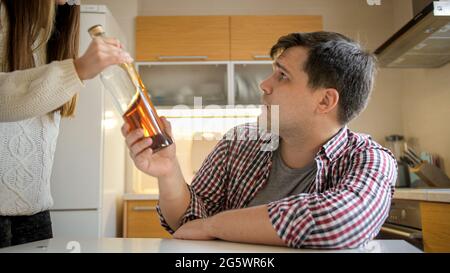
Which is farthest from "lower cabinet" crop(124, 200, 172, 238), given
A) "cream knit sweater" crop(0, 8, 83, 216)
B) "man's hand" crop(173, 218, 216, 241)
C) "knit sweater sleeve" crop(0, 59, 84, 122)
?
"knit sweater sleeve" crop(0, 59, 84, 122)

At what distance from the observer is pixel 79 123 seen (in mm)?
2109

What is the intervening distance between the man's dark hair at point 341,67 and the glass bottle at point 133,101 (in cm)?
45

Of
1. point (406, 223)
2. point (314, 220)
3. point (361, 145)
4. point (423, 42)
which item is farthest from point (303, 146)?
point (423, 42)

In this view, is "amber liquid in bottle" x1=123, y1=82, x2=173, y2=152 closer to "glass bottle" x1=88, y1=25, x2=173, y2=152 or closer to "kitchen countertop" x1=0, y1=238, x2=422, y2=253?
"glass bottle" x1=88, y1=25, x2=173, y2=152

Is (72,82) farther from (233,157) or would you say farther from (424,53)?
(424,53)

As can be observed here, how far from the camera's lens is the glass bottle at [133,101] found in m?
0.65

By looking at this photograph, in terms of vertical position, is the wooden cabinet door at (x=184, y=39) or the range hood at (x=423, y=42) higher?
the wooden cabinet door at (x=184, y=39)

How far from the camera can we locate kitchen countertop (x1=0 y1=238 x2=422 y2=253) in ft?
1.90

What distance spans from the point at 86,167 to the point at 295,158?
1.42 meters

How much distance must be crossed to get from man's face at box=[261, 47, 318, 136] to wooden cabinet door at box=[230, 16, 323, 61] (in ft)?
5.44

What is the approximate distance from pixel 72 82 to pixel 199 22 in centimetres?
→ 212

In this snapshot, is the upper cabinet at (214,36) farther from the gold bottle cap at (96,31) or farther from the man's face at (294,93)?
the gold bottle cap at (96,31)

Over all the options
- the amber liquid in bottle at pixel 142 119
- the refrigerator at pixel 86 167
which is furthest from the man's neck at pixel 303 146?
the refrigerator at pixel 86 167
